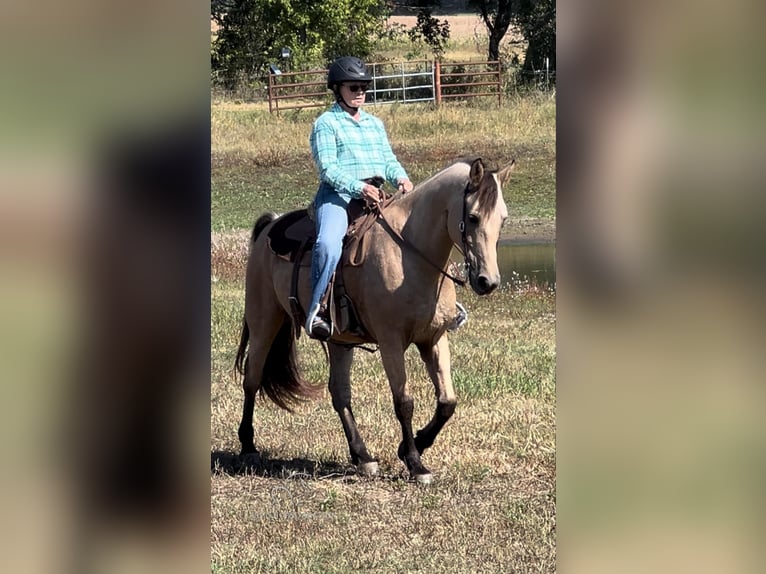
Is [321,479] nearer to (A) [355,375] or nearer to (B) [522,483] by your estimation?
(B) [522,483]

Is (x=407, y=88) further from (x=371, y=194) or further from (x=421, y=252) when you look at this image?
(x=421, y=252)

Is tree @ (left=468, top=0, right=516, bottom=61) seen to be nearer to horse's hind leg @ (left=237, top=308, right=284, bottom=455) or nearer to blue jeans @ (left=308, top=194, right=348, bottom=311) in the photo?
horse's hind leg @ (left=237, top=308, right=284, bottom=455)

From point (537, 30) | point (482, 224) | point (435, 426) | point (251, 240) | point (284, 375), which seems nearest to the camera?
point (482, 224)

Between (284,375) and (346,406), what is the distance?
0.74 meters

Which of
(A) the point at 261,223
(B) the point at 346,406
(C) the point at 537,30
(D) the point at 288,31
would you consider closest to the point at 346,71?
(A) the point at 261,223

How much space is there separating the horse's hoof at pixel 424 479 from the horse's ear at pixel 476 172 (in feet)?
5.45

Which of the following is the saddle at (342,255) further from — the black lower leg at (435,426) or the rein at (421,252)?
the black lower leg at (435,426)

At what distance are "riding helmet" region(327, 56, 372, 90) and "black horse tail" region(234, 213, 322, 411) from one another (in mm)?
1455

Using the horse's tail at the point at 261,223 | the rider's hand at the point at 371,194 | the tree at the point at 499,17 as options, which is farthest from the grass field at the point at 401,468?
the tree at the point at 499,17

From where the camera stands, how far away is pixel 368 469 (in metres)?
6.56

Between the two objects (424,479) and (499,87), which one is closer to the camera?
(424,479)
